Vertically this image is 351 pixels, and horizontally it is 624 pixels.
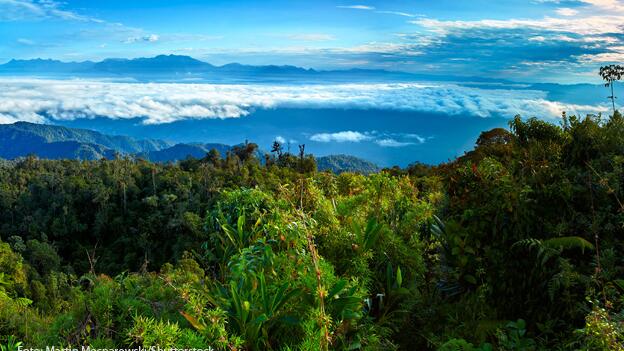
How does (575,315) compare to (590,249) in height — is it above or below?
below

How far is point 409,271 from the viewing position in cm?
359

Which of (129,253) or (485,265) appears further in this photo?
(129,253)

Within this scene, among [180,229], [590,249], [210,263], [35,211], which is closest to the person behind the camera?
[590,249]

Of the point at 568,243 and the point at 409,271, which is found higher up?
the point at 568,243

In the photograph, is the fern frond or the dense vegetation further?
the fern frond

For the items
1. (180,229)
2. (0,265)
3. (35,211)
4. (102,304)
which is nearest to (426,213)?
(102,304)

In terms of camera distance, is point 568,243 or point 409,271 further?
point 409,271

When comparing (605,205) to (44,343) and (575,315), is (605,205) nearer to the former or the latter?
(575,315)

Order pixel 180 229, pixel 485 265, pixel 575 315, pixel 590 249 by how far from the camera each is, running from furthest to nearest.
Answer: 1. pixel 180 229
2. pixel 485 265
3. pixel 590 249
4. pixel 575 315

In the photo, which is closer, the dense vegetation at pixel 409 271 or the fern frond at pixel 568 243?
the dense vegetation at pixel 409 271

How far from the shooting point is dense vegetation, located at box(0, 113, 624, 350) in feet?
7.50

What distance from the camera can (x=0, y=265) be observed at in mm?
22953

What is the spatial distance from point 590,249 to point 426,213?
4.71 ft

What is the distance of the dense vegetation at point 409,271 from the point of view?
2.29m
